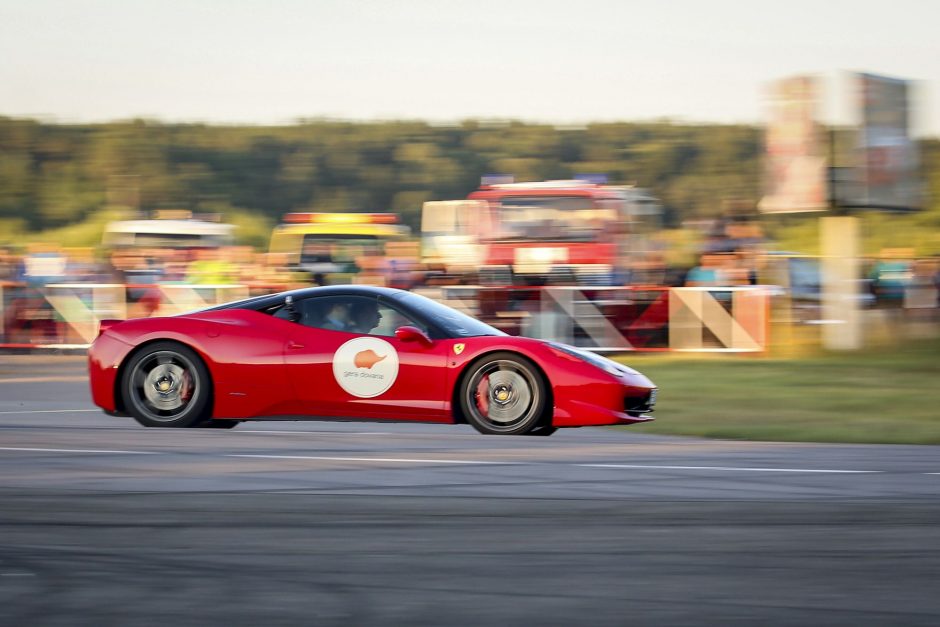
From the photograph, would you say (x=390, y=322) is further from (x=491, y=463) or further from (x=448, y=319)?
(x=491, y=463)

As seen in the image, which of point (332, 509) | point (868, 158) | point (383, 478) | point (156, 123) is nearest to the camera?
point (332, 509)

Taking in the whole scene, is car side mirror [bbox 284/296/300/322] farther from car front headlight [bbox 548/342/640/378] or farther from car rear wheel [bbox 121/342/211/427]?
car front headlight [bbox 548/342/640/378]

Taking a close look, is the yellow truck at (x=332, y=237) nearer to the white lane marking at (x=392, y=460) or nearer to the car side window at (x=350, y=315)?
the car side window at (x=350, y=315)

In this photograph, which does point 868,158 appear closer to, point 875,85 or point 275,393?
point 875,85

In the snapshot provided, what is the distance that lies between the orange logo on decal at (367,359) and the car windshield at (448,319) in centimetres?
47

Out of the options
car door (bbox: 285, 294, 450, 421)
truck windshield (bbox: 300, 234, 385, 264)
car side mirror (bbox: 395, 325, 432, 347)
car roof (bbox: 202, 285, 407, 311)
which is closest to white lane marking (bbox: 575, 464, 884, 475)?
car door (bbox: 285, 294, 450, 421)

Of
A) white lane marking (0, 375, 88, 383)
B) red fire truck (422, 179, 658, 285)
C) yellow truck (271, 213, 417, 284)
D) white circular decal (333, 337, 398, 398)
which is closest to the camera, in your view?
white circular decal (333, 337, 398, 398)

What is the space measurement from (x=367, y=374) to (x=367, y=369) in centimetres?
3

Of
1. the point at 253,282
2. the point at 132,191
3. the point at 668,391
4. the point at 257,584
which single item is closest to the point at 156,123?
the point at 132,191

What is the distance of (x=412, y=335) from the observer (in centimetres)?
898

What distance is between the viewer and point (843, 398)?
12156 mm

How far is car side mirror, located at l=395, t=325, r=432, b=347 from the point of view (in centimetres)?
898

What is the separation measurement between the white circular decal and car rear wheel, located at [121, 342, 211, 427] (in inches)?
36.9

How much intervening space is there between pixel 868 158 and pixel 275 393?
11.6m
